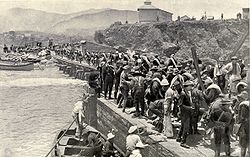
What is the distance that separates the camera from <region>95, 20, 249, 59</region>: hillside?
4731 centimetres

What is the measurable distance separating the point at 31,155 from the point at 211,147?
8649mm

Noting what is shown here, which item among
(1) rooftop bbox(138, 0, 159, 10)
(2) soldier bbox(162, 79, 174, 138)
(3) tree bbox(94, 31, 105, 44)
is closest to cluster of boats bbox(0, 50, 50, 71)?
(3) tree bbox(94, 31, 105, 44)

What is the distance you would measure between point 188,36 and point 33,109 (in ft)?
95.7

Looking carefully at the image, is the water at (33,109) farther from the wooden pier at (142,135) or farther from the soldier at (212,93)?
the soldier at (212,93)

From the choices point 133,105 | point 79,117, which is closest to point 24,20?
point 133,105

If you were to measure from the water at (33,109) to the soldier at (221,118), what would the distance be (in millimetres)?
9199

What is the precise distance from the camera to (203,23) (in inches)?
2047

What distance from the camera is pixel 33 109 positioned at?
27.0 metres

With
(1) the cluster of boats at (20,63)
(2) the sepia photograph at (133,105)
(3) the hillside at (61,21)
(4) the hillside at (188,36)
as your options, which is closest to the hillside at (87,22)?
(3) the hillside at (61,21)

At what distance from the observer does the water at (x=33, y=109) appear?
18.7 metres

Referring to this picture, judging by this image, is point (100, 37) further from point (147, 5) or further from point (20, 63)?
point (20, 63)

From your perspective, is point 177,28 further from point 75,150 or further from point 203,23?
point 75,150

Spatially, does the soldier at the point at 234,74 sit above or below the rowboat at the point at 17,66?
above

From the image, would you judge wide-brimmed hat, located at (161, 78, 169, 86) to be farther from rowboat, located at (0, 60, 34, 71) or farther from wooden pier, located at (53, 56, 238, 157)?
rowboat, located at (0, 60, 34, 71)
